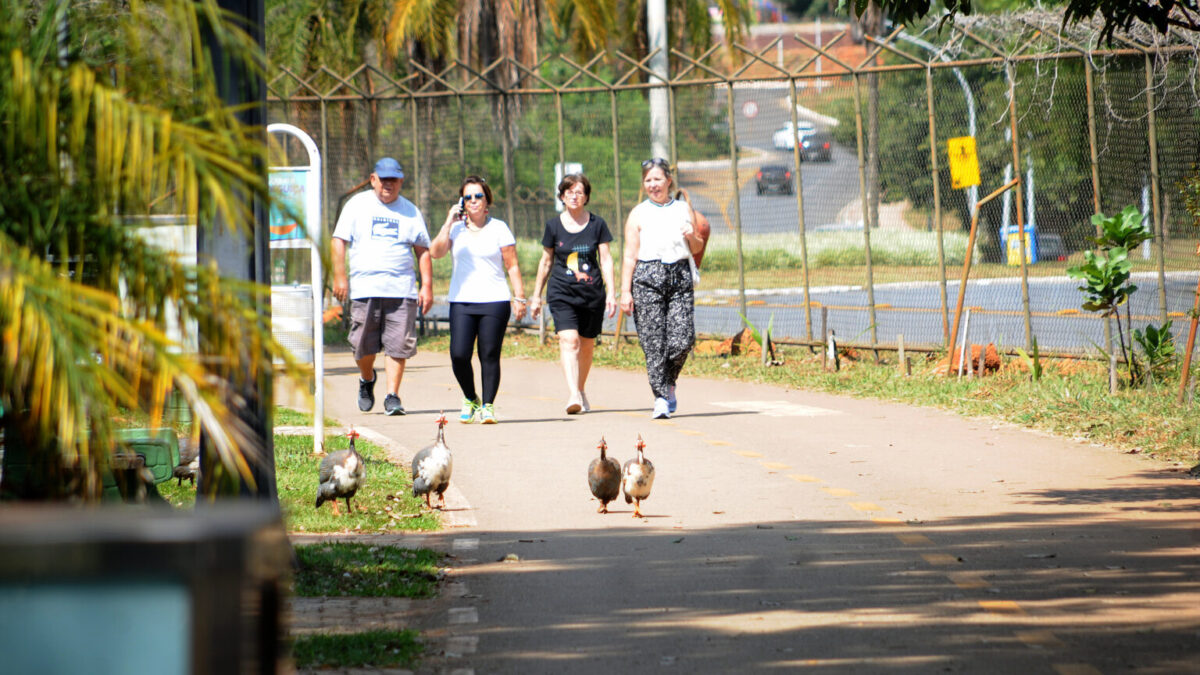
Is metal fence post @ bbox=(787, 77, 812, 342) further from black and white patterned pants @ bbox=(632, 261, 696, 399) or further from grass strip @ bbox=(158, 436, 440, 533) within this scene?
grass strip @ bbox=(158, 436, 440, 533)

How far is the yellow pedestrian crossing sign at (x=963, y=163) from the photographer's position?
1363cm

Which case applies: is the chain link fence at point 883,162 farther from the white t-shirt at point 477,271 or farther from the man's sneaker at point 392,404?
the man's sneaker at point 392,404

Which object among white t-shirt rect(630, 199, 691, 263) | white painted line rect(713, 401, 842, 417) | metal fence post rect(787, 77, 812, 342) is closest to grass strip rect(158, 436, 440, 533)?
white t-shirt rect(630, 199, 691, 263)

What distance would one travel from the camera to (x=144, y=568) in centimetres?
161

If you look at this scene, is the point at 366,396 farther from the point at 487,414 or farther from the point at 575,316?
the point at 575,316

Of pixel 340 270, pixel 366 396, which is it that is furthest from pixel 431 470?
pixel 366 396

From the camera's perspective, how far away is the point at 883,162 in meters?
15.2

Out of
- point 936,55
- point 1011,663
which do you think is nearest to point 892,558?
point 1011,663

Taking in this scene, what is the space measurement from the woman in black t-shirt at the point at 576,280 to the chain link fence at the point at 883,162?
11.8ft

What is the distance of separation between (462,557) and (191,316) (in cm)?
362

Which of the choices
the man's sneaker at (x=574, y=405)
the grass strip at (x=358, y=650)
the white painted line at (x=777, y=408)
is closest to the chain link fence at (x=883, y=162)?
the white painted line at (x=777, y=408)

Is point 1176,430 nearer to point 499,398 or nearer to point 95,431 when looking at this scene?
point 499,398

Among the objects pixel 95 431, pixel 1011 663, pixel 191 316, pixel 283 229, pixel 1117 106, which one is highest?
pixel 1117 106

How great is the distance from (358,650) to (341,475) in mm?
2634
